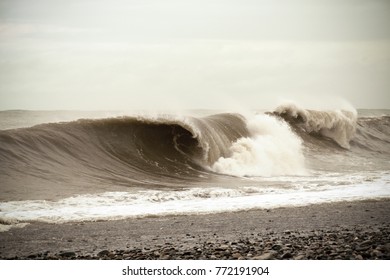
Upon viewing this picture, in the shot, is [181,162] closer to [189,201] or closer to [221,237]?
[189,201]

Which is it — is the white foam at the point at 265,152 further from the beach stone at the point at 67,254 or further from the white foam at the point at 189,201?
the beach stone at the point at 67,254

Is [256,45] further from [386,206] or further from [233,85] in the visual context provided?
[386,206]

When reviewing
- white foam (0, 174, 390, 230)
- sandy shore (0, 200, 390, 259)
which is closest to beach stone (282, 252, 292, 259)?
sandy shore (0, 200, 390, 259)

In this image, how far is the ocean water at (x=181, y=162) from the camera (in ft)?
17.2

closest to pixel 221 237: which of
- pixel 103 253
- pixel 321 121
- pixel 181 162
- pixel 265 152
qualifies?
pixel 103 253

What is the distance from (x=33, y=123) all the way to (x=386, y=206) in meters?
5.34

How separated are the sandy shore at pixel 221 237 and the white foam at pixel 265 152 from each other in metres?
3.07

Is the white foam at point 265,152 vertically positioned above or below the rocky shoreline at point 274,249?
above

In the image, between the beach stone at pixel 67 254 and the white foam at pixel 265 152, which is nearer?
the beach stone at pixel 67 254

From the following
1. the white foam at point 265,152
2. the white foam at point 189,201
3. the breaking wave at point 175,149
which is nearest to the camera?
the white foam at point 189,201

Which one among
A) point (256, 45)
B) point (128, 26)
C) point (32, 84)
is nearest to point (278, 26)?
point (256, 45)

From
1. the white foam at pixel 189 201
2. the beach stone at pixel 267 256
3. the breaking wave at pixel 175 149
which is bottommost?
the beach stone at pixel 267 256

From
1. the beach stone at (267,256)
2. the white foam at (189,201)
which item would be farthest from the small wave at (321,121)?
the beach stone at (267,256)

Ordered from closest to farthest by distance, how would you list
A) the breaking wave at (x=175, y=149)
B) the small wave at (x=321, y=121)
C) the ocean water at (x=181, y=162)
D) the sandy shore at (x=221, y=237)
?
the sandy shore at (x=221, y=237)
the ocean water at (x=181, y=162)
the breaking wave at (x=175, y=149)
the small wave at (x=321, y=121)
